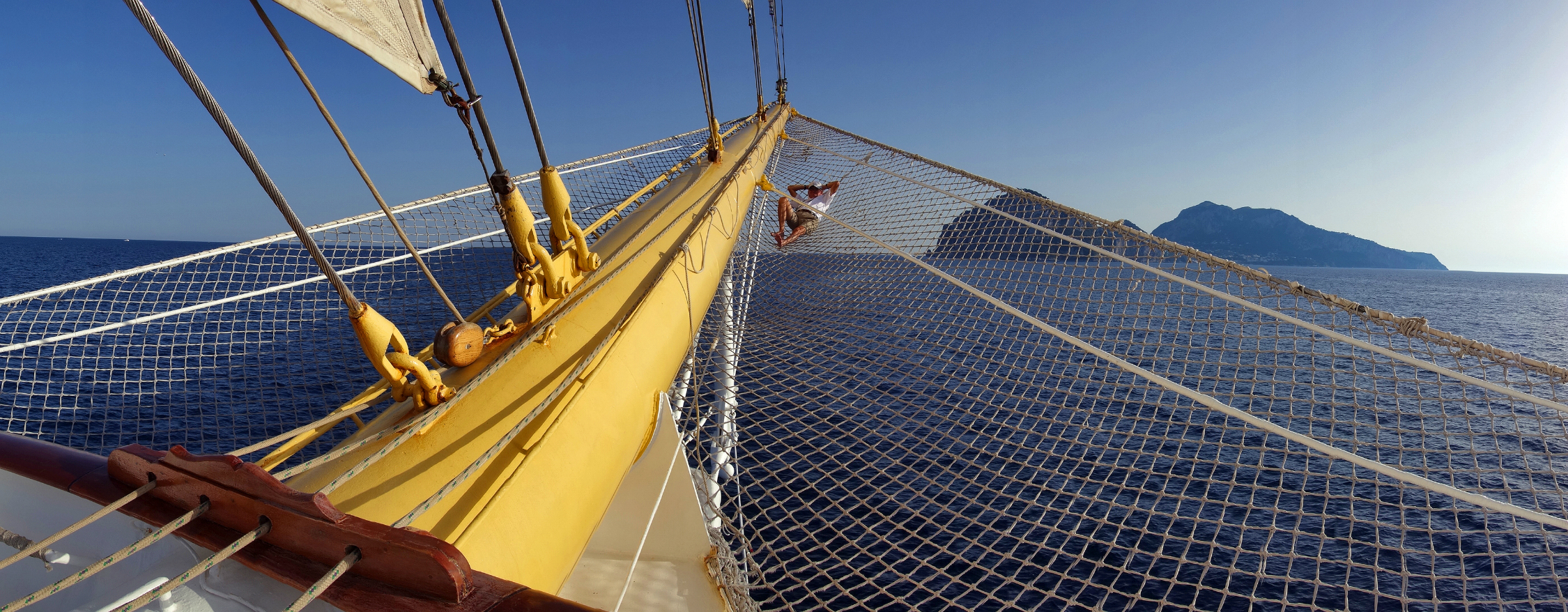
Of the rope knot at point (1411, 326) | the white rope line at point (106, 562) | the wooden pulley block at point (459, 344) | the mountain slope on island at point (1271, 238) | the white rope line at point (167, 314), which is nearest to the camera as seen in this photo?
the white rope line at point (106, 562)

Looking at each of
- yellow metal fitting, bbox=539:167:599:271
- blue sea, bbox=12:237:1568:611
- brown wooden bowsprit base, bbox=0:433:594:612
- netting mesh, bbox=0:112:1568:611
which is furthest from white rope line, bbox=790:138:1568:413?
brown wooden bowsprit base, bbox=0:433:594:612

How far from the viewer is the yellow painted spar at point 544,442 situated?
1.48m

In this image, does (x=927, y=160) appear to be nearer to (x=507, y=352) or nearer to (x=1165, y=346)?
(x=507, y=352)

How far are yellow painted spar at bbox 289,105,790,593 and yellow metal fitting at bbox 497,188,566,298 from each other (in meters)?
0.10

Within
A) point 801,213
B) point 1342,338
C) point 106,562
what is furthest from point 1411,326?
point 801,213

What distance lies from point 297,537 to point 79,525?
1.09 ft

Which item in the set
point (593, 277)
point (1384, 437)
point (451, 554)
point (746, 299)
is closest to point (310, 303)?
point (746, 299)

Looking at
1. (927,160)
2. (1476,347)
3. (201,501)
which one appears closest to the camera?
(201,501)

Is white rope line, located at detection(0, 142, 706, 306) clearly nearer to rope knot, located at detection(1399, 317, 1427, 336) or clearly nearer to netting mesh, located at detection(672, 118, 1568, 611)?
netting mesh, located at detection(672, 118, 1568, 611)

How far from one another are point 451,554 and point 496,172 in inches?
58.5

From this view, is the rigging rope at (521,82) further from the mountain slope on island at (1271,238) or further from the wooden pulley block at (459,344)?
the mountain slope on island at (1271,238)

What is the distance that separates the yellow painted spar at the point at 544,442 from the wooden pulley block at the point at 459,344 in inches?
2.4

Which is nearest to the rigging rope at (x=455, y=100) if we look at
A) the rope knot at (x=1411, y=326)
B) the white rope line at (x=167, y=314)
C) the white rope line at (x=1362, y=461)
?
the white rope line at (x=167, y=314)

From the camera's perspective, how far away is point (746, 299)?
662 cm
